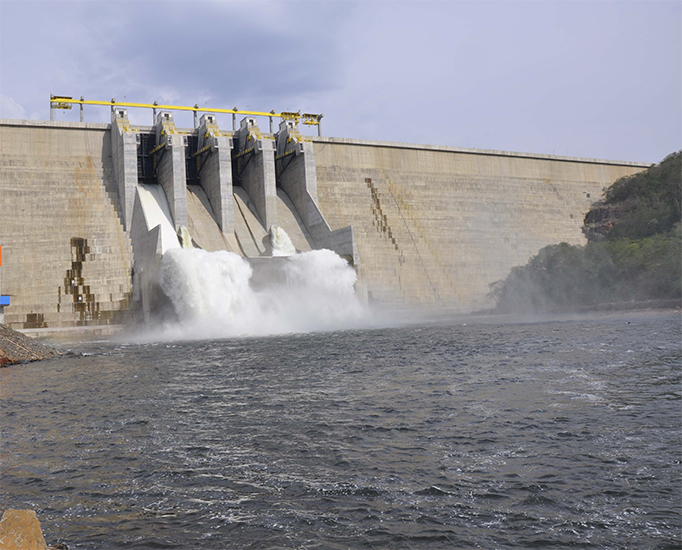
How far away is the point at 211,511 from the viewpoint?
5727 millimetres

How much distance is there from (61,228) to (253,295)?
442 inches

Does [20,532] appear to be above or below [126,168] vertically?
below

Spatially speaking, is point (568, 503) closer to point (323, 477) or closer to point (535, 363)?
point (323, 477)

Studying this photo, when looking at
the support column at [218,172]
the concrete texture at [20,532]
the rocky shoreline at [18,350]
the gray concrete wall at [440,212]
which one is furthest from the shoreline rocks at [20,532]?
the gray concrete wall at [440,212]

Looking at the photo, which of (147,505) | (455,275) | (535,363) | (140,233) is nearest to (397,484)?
(147,505)

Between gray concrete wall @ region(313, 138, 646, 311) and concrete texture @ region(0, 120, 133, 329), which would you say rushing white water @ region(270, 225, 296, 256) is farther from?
concrete texture @ region(0, 120, 133, 329)

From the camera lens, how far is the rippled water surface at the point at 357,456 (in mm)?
5242

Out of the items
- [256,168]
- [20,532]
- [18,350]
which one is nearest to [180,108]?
[256,168]

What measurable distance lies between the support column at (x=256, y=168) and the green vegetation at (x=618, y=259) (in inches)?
683

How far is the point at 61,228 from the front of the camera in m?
33.1

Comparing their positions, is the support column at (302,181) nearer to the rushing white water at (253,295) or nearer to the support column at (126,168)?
the rushing white water at (253,295)

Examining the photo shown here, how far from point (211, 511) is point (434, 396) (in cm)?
591

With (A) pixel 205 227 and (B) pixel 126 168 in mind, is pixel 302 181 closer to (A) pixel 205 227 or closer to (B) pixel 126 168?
(A) pixel 205 227

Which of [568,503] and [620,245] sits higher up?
[620,245]
